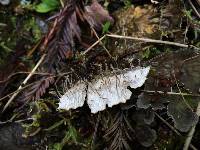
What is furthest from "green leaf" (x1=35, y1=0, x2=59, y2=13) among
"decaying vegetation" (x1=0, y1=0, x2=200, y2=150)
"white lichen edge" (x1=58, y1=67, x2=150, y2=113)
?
"white lichen edge" (x1=58, y1=67, x2=150, y2=113)

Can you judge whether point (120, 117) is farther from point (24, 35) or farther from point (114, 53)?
point (24, 35)

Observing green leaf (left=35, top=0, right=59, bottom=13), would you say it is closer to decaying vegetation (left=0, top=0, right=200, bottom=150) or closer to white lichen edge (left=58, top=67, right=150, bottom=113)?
decaying vegetation (left=0, top=0, right=200, bottom=150)

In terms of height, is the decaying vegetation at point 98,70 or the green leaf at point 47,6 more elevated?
the green leaf at point 47,6

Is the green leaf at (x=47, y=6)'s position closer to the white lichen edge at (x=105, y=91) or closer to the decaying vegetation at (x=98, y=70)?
the decaying vegetation at (x=98, y=70)

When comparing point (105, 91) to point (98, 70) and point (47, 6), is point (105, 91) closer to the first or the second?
point (98, 70)

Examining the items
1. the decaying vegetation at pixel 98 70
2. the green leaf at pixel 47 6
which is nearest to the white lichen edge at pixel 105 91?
the decaying vegetation at pixel 98 70

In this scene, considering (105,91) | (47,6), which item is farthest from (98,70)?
(47,6)
